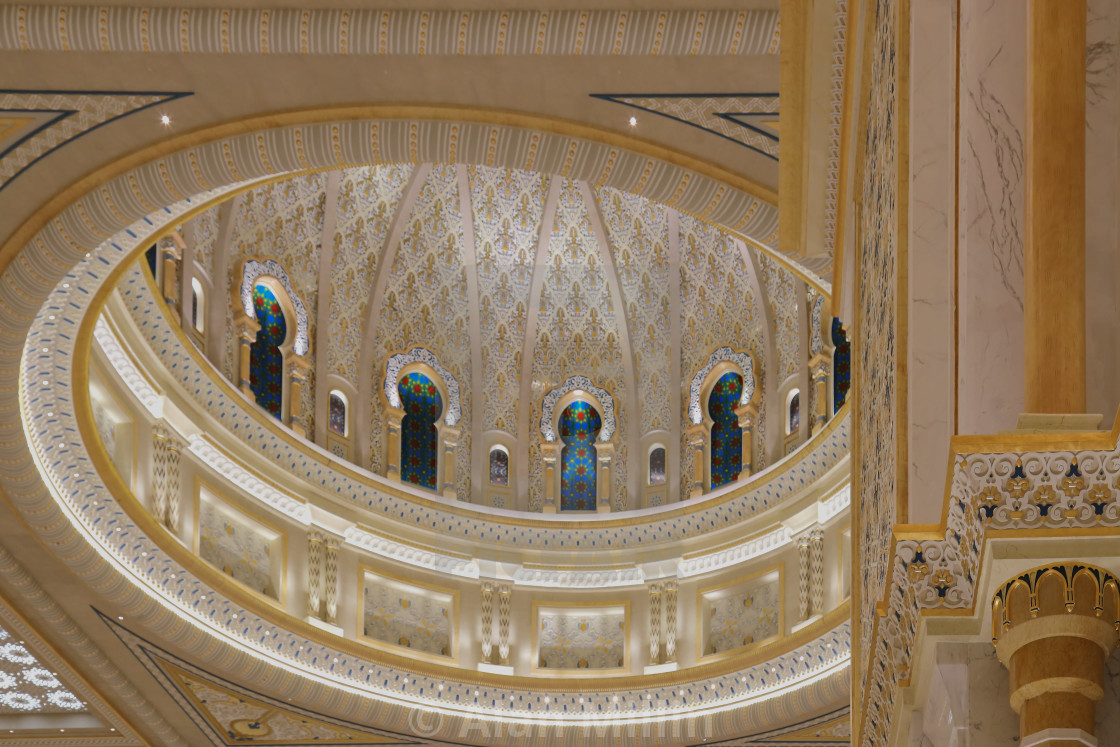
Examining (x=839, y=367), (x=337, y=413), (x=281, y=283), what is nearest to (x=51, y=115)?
(x=281, y=283)

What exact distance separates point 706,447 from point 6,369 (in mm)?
7239

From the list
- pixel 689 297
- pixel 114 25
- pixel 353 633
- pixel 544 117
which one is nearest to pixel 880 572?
pixel 544 117

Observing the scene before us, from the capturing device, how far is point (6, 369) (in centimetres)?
1015

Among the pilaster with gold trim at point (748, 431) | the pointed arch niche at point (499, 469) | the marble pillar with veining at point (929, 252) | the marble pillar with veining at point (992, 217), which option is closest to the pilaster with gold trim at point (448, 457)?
the pointed arch niche at point (499, 469)

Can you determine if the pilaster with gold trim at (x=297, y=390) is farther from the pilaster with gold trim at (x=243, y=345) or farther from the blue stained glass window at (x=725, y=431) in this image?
the blue stained glass window at (x=725, y=431)

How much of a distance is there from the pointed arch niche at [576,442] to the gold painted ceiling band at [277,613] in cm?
204

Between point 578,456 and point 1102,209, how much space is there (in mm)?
13069

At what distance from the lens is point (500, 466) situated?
52.4 feet

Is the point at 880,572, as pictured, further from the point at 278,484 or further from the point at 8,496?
the point at 278,484

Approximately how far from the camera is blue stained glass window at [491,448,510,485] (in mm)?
15898

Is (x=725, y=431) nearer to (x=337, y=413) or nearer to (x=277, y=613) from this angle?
(x=337, y=413)

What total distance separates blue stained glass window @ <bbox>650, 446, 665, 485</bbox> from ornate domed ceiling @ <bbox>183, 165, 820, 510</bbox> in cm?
12

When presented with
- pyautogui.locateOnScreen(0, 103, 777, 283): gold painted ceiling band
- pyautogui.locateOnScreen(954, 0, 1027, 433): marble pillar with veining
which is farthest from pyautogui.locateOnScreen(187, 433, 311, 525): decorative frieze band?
pyautogui.locateOnScreen(954, 0, 1027, 433): marble pillar with veining

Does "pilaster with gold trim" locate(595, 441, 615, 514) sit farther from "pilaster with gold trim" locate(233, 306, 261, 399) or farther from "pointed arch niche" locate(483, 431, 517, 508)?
"pilaster with gold trim" locate(233, 306, 261, 399)
